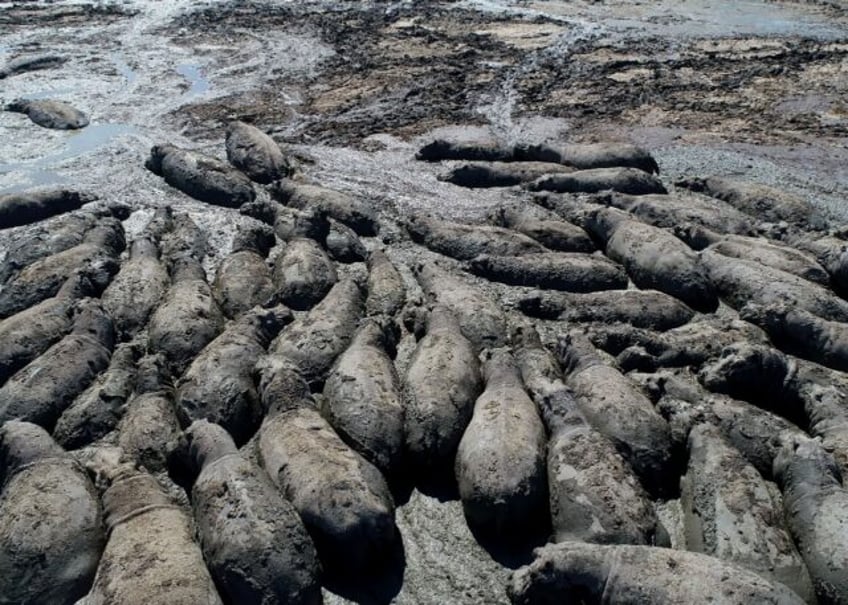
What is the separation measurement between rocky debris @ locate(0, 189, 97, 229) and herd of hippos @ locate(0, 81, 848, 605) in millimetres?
82

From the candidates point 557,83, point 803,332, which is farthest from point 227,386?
point 557,83

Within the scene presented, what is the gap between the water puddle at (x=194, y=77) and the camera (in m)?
20.3

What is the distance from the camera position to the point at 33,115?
1767 cm

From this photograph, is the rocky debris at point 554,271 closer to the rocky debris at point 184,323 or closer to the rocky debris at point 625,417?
the rocky debris at point 625,417

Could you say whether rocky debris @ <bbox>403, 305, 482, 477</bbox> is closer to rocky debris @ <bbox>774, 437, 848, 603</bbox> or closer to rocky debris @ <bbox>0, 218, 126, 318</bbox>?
rocky debris @ <bbox>774, 437, 848, 603</bbox>

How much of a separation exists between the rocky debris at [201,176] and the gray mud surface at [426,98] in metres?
0.31

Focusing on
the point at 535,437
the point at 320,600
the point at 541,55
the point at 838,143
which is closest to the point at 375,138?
the point at 541,55

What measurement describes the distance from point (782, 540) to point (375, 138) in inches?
508

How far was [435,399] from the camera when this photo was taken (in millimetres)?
7422

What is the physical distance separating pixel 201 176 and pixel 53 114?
235 inches

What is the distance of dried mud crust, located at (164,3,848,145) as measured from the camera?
17141mm

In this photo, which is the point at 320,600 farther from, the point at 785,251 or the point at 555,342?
the point at 785,251

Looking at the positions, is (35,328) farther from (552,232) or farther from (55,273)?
(552,232)

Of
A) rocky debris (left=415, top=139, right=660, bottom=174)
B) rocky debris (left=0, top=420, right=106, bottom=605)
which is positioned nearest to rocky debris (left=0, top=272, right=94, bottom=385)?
rocky debris (left=0, top=420, right=106, bottom=605)
